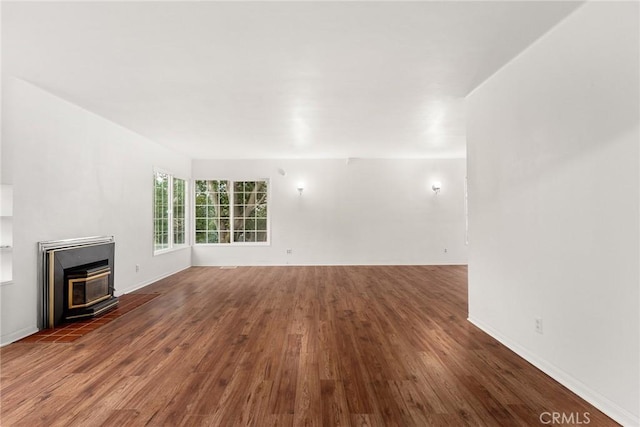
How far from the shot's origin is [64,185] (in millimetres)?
3842

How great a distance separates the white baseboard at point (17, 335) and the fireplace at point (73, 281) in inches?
4.2

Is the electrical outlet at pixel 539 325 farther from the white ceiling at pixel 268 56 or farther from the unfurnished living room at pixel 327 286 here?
the white ceiling at pixel 268 56

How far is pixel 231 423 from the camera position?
1.89m

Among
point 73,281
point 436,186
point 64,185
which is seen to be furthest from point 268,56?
point 436,186

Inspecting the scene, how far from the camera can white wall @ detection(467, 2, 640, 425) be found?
186 cm

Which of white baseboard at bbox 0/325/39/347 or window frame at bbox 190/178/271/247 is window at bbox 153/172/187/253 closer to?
window frame at bbox 190/178/271/247

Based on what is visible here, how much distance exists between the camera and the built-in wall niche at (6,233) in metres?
3.17

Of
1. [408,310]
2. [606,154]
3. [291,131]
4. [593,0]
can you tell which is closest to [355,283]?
[408,310]

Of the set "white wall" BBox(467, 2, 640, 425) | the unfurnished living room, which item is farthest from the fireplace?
"white wall" BBox(467, 2, 640, 425)

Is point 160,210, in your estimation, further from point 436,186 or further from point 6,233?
point 436,186

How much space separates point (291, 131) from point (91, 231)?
3.24 metres

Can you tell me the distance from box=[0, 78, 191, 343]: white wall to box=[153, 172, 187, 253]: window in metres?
0.40

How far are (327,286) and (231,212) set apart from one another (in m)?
3.58

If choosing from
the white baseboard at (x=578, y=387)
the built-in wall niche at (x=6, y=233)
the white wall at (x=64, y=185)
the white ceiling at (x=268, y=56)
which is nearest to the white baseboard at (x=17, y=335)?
the white wall at (x=64, y=185)
